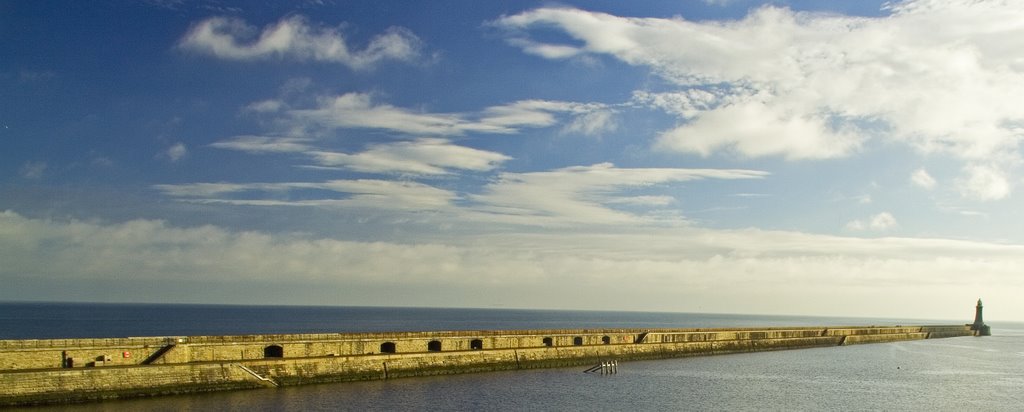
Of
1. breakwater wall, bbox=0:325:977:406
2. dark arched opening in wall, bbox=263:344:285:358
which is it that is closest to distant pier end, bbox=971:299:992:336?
breakwater wall, bbox=0:325:977:406

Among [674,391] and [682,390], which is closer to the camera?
[674,391]

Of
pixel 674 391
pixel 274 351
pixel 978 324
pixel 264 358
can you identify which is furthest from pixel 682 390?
pixel 978 324

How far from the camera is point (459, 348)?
58656 mm

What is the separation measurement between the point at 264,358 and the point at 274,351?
1.48 meters

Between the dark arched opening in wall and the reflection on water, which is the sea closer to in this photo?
the reflection on water

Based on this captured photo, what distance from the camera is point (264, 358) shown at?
154ft

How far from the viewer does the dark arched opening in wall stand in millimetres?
48203

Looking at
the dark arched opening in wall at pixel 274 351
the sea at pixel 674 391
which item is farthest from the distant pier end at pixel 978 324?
the dark arched opening in wall at pixel 274 351

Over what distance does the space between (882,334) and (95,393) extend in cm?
11388

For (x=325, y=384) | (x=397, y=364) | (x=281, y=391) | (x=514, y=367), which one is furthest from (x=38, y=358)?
(x=514, y=367)

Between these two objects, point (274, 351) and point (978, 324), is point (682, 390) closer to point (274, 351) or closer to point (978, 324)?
point (274, 351)

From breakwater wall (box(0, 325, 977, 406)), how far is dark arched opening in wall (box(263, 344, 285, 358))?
59 mm

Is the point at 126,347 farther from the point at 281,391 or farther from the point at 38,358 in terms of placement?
the point at 281,391

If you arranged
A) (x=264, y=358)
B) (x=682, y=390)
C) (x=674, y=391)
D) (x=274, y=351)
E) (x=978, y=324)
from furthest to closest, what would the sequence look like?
1. (x=978, y=324)
2. (x=682, y=390)
3. (x=674, y=391)
4. (x=274, y=351)
5. (x=264, y=358)
